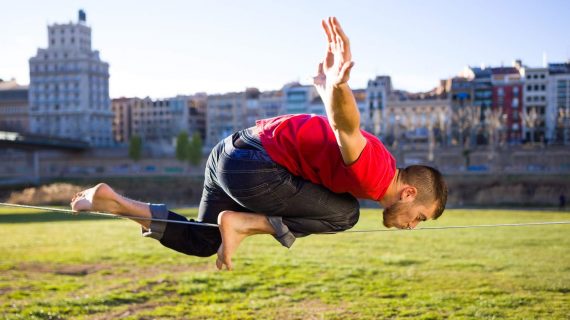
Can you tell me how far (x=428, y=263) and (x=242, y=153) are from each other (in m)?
10.8

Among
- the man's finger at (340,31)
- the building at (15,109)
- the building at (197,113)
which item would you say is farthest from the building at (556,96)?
the man's finger at (340,31)

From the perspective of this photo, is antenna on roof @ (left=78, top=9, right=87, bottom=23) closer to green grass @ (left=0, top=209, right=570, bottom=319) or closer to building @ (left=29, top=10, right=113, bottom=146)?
building @ (left=29, top=10, right=113, bottom=146)

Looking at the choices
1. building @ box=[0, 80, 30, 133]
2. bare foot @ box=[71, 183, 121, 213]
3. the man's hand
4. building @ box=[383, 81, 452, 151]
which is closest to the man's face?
the man's hand

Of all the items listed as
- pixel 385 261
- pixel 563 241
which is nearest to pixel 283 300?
pixel 385 261

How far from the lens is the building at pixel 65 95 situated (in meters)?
109

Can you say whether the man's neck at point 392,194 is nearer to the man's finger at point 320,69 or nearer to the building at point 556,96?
the man's finger at point 320,69

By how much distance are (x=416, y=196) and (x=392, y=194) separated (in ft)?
0.64

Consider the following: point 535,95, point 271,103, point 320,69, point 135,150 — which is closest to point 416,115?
point 535,95

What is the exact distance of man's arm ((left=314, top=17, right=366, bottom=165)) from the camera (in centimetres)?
388

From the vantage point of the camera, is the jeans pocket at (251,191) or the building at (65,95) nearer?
the jeans pocket at (251,191)

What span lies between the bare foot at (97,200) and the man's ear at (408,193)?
207cm

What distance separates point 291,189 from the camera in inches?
190

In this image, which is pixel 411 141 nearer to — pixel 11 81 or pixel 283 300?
pixel 11 81

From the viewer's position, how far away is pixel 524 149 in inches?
2694
